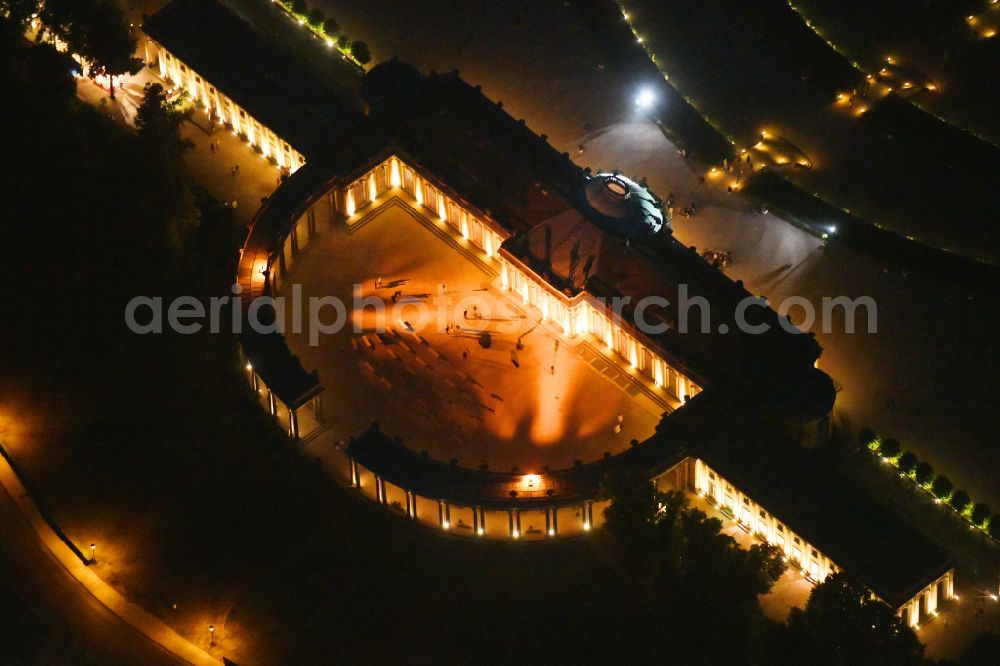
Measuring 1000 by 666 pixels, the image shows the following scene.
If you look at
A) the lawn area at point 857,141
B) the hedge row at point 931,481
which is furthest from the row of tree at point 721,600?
the lawn area at point 857,141

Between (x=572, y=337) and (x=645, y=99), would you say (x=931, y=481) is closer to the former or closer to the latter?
(x=572, y=337)

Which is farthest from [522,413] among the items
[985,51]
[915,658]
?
[985,51]

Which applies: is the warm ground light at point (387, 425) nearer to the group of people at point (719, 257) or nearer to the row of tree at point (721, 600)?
the row of tree at point (721, 600)

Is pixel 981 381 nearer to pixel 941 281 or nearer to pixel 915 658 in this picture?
pixel 941 281

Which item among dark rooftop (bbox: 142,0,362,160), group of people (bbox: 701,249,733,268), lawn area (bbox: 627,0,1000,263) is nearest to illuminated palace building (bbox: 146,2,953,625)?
dark rooftop (bbox: 142,0,362,160)

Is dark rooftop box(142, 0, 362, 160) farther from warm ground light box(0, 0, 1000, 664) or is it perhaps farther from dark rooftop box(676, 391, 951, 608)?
dark rooftop box(676, 391, 951, 608)

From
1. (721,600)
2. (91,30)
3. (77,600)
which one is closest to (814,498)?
(721,600)

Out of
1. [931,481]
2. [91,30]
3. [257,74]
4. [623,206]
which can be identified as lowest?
[931,481]
